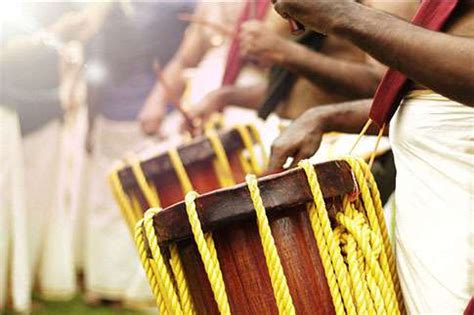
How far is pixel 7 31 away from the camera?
18.6 feet

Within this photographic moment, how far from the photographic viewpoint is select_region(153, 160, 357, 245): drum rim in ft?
5.00

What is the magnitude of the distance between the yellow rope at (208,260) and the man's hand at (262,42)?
1465 mm

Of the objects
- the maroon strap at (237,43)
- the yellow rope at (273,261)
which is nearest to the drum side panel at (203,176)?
the maroon strap at (237,43)

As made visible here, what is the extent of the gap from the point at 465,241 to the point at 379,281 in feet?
0.65

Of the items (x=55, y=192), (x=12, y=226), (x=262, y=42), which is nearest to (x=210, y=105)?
(x=262, y=42)

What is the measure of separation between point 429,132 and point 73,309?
411 cm

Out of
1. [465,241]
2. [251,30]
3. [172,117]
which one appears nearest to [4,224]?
[172,117]

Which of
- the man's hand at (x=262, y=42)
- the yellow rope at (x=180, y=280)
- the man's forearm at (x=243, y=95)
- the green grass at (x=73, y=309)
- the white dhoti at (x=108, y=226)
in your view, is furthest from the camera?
the white dhoti at (x=108, y=226)

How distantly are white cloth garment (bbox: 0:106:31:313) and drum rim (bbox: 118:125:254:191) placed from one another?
2607 millimetres

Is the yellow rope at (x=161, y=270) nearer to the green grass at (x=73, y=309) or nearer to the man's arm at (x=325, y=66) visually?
the man's arm at (x=325, y=66)

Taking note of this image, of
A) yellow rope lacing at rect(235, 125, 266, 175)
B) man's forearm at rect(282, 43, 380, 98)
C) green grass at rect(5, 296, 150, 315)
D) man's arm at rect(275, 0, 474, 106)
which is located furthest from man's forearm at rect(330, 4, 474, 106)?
green grass at rect(5, 296, 150, 315)

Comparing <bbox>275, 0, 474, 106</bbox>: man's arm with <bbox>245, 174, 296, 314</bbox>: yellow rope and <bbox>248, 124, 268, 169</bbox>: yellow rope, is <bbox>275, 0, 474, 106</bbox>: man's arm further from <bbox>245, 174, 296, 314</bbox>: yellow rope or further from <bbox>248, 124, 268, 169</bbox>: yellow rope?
<bbox>248, 124, 268, 169</bbox>: yellow rope

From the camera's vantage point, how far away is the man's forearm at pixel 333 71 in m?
2.67

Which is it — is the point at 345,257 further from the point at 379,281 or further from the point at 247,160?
the point at 247,160
